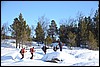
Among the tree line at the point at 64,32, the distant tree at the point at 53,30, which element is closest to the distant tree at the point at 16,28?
the tree line at the point at 64,32

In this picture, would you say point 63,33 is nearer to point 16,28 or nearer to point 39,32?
point 39,32

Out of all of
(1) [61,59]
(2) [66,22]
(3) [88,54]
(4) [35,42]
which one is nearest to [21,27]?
(4) [35,42]

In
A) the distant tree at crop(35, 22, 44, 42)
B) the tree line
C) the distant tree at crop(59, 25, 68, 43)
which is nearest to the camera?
the tree line

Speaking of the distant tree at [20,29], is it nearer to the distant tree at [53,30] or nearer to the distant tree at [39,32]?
the distant tree at [39,32]

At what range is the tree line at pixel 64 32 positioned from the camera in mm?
46750

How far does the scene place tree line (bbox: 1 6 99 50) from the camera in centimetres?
4675

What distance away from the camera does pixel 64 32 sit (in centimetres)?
5812

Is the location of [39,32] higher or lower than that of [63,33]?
higher

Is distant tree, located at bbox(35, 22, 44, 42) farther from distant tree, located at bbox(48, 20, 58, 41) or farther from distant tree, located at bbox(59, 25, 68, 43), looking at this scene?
distant tree, located at bbox(48, 20, 58, 41)

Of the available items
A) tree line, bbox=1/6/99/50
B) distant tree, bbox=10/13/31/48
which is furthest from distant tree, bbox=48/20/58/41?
distant tree, bbox=10/13/31/48

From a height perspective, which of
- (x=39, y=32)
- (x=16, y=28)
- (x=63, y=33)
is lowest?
(x=63, y=33)

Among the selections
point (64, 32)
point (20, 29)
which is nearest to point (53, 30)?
point (64, 32)

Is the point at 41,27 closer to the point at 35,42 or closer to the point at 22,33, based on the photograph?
the point at 35,42

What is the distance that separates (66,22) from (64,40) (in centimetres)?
821
